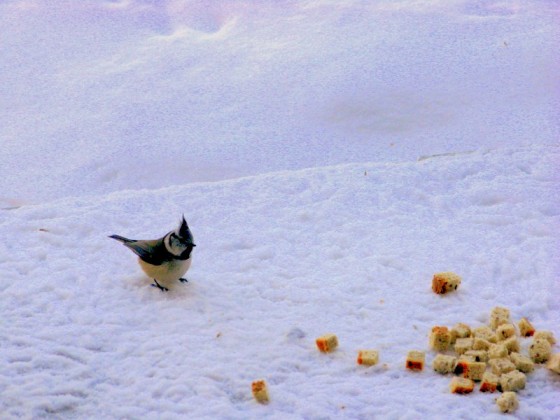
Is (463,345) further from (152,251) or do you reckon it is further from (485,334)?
(152,251)

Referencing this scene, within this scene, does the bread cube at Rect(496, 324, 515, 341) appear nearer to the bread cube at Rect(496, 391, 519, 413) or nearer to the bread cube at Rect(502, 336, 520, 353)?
the bread cube at Rect(502, 336, 520, 353)

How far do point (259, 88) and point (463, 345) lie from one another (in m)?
2.92

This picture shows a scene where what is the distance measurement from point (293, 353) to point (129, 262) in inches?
33.2

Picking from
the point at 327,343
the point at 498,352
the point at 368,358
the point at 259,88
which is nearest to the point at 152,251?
the point at 327,343

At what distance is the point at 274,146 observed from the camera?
173 inches

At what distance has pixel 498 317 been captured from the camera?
246 cm

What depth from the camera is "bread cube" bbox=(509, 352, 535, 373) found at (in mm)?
2254

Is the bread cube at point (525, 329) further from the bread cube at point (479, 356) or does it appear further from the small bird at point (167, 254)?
the small bird at point (167, 254)

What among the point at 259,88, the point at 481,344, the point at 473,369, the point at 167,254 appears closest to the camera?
the point at 473,369

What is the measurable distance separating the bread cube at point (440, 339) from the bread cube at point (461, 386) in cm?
18

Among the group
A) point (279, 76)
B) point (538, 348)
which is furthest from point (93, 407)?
point (279, 76)

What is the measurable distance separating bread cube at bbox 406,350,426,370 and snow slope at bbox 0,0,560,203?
201cm

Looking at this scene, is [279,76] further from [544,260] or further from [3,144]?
[544,260]

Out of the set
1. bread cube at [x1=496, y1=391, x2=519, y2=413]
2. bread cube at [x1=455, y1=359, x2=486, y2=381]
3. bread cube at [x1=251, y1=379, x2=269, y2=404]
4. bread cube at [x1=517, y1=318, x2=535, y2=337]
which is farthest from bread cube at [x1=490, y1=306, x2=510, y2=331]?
bread cube at [x1=251, y1=379, x2=269, y2=404]
